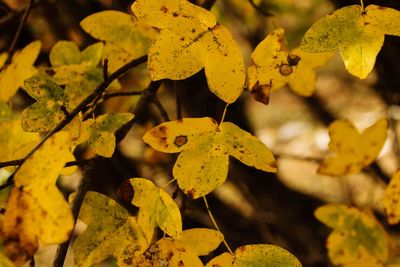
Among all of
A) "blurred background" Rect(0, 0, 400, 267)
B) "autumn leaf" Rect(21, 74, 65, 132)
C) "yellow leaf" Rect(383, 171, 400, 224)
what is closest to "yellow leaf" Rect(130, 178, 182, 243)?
"autumn leaf" Rect(21, 74, 65, 132)

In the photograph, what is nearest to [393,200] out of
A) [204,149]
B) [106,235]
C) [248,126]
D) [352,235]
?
[352,235]

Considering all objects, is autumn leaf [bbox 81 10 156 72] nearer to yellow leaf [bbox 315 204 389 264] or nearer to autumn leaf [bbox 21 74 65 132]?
autumn leaf [bbox 21 74 65 132]

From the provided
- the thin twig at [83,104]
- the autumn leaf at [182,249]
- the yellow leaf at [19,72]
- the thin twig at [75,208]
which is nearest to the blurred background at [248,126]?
the yellow leaf at [19,72]

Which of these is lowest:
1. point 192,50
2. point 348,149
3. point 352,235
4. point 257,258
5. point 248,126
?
point 248,126

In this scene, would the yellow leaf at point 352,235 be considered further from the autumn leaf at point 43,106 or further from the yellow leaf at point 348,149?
the autumn leaf at point 43,106

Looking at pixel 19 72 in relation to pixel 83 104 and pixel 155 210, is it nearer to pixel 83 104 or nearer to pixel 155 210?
pixel 83 104
